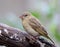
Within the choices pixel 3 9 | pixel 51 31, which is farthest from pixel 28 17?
pixel 3 9

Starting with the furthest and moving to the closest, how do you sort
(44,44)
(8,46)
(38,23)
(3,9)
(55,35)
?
(3,9)
(38,23)
(55,35)
(44,44)
(8,46)

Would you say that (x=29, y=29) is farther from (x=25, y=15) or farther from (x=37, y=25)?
(x=25, y=15)

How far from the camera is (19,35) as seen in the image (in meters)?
2.71

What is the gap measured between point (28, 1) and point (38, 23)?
232 cm

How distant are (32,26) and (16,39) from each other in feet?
2.96

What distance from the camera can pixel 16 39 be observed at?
2633 mm

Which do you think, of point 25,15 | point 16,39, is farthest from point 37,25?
point 16,39

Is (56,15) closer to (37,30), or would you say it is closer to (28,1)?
(37,30)

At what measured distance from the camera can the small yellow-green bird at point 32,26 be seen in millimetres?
3338

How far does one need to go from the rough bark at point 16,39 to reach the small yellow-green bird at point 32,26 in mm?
453

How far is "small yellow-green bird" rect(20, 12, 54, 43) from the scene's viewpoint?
3338mm

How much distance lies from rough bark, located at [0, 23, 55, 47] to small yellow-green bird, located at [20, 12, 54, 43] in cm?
45

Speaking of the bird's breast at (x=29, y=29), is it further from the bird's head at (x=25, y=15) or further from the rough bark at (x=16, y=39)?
the rough bark at (x=16, y=39)

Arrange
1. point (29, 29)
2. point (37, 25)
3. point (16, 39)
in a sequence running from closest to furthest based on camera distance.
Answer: point (16, 39) < point (29, 29) < point (37, 25)
